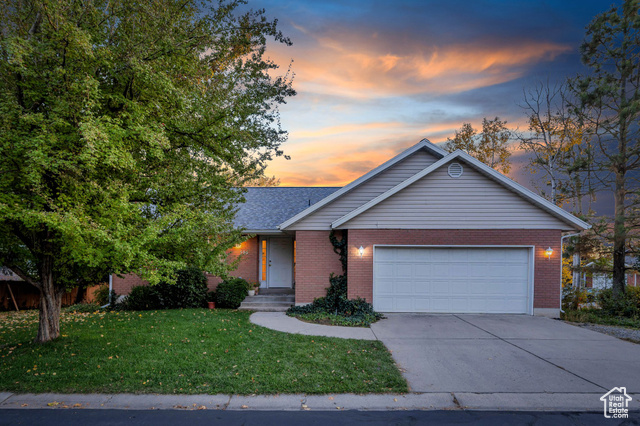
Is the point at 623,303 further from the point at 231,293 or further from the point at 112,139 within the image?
the point at 112,139

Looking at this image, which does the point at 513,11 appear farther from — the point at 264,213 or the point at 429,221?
the point at 264,213

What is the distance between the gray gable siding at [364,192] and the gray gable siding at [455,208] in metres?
0.97

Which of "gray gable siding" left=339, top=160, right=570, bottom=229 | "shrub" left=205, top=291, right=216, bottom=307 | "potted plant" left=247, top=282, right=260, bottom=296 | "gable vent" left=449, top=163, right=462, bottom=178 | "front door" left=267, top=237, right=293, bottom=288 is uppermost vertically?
"gable vent" left=449, top=163, right=462, bottom=178

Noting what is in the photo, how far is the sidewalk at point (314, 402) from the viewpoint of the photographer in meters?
4.40

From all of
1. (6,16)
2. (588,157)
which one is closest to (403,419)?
(6,16)

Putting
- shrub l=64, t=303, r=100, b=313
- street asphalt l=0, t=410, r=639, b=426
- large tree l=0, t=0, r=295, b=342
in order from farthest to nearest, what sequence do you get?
shrub l=64, t=303, r=100, b=313 < large tree l=0, t=0, r=295, b=342 < street asphalt l=0, t=410, r=639, b=426

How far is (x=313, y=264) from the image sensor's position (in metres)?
11.2

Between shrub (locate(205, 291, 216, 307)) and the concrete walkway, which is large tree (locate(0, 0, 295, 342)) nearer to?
the concrete walkway

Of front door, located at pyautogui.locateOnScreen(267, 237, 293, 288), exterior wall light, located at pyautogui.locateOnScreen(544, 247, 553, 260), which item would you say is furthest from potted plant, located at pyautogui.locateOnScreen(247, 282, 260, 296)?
exterior wall light, located at pyautogui.locateOnScreen(544, 247, 553, 260)

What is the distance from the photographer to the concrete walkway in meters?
7.96

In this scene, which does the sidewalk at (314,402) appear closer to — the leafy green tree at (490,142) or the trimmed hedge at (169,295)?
the trimmed hedge at (169,295)

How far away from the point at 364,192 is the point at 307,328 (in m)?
5.49

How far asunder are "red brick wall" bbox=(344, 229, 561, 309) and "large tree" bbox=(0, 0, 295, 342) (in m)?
4.96

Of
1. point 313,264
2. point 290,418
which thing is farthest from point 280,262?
point 290,418
